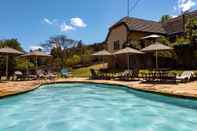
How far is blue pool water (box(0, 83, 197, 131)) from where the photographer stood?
9578 millimetres

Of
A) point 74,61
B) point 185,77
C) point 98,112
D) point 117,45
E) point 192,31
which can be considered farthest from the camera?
point 74,61

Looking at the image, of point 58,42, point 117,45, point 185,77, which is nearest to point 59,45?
point 58,42

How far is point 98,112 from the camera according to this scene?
11.8 m

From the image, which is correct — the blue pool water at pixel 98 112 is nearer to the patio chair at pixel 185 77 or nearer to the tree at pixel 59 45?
the patio chair at pixel 185 77

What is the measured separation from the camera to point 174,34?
3506 cm

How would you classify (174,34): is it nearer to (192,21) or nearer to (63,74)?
(192,21)

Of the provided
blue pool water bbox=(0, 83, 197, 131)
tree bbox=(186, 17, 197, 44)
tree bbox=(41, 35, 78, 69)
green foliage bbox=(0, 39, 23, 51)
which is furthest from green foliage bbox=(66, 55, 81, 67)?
blue pool water bbox=(0, 83, 197, 131)

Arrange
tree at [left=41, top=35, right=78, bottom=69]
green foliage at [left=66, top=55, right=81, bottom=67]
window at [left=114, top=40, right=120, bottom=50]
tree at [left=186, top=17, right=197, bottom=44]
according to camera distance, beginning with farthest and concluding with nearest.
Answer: tree at [left=41, top=35, right=78, bottom=69], green foliage at [left=66, top=55, right=81, bottom=67], window at [left=114, top=40, right=120, bottom=50], tree at [left=186, top=17, right=197, bottom=44]

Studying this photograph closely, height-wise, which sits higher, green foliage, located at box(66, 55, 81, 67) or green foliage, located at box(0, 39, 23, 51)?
green foliage, located at box(0, 39, 23, 51)

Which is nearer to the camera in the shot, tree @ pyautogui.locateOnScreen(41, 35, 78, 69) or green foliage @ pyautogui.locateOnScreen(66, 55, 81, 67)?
green foliage @ pyautogui.locateOnScreen(66, 55, 81, 67)

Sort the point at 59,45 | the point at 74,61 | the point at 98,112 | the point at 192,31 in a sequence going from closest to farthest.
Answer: the point at 98,112, the point at 192,31, the point at 74,61, the point at 59,45

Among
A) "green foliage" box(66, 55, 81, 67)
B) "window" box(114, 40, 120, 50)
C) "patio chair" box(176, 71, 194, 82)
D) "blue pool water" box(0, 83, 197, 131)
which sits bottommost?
"blue pool water" box(0, 83, 197, 131)

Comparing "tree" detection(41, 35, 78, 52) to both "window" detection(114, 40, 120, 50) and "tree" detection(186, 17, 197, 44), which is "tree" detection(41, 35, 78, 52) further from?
"tree" detection(186, 17, 197, 44)

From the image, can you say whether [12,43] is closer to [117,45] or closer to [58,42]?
[58,42]
